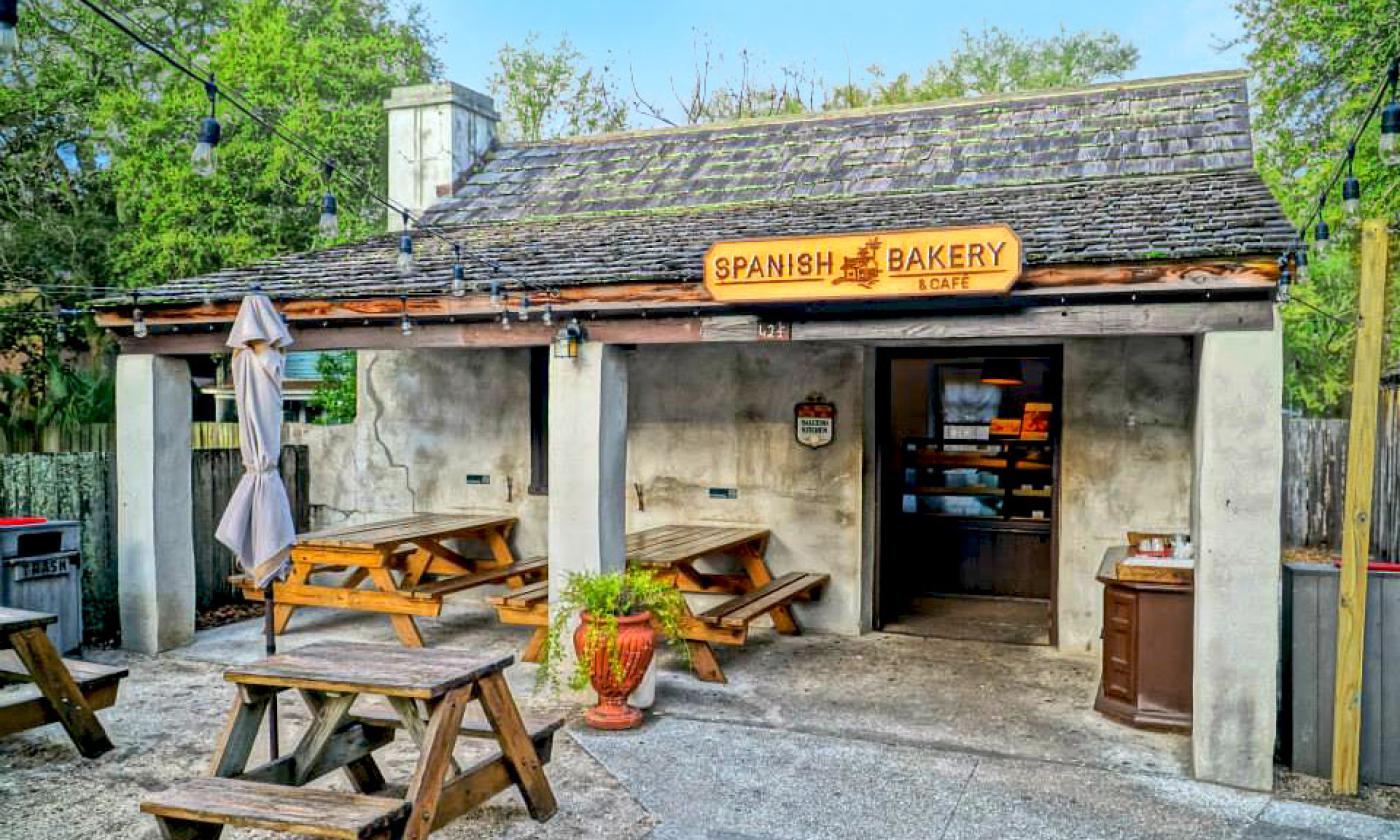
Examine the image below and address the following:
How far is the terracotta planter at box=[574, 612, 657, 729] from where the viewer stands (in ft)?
19.6

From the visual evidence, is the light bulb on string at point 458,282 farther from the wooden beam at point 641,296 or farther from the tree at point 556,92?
the tree at point 556,92

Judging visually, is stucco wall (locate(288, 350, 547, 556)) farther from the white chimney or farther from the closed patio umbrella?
the closed patio umbrella

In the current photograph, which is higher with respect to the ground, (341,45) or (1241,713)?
(341,45)

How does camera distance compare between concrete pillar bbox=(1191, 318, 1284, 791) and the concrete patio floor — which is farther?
concrete pillar bbox=(1191, 318, 1284, 791)

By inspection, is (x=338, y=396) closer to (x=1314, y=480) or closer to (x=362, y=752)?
(x=362, y=752)

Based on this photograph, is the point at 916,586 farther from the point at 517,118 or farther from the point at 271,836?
the point at 517,118

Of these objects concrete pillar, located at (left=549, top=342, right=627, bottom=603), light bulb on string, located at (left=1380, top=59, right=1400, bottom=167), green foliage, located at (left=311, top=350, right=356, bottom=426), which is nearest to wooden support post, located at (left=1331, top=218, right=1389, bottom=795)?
light bulb on string, located at (left=1380, top=59, right=1400, bottom=167)

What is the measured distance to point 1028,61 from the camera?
29.2 meters

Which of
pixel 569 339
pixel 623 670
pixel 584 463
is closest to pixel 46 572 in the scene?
pixel 584 463

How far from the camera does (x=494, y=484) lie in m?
9.73

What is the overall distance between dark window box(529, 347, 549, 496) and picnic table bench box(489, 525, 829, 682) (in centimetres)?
129

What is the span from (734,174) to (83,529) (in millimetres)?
6313

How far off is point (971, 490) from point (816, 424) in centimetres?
221

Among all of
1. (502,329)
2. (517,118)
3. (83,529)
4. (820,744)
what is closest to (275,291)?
(502,329)
